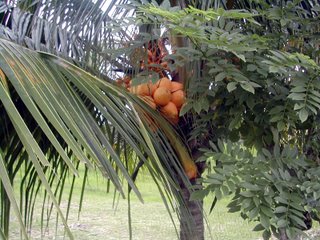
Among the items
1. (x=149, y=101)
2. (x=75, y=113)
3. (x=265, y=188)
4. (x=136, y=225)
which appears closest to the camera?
(x=75, y=113)

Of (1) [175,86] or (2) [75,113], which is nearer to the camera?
(2) [75,113]

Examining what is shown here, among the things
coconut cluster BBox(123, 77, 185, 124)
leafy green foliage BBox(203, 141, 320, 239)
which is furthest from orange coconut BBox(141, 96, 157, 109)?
leafy green foliage BBox(203, 141, 320, 239)

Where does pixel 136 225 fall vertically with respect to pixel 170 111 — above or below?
below

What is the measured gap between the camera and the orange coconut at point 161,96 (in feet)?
3.69

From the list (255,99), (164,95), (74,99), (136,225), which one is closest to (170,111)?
(164,95)

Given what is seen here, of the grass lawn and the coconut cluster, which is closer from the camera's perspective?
the coconut cluster

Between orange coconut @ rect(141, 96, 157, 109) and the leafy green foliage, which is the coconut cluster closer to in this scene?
orange coconut @ rect(141, 96, 157, 109)

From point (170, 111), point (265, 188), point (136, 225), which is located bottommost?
point (136, 225)

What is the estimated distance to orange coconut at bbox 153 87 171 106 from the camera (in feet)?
3.69

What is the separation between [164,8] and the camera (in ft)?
3.15

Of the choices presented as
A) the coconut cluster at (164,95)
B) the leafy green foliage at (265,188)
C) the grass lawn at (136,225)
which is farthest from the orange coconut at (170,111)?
the grass lawn at (136,225)

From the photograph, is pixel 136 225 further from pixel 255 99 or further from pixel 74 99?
pixel 74 99

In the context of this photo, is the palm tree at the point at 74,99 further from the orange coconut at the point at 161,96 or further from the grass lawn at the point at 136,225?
the grass lawn at the point at 136,225

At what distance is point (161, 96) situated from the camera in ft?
3.70
